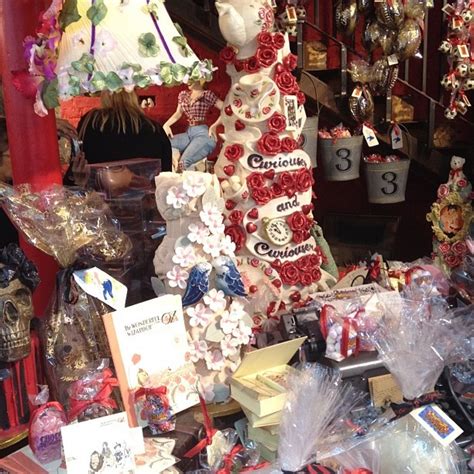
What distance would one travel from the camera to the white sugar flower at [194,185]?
144 centimetres

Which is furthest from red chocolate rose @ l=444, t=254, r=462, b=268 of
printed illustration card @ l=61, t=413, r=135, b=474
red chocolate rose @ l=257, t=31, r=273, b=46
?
printed illustration card @ l=61, t=413, r=135, b=474

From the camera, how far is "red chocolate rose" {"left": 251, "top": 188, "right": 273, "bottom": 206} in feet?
6.14

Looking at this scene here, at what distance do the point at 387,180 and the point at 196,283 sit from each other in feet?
7.63

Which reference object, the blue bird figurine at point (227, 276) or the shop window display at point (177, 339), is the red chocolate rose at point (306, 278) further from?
the blue bird figurine at point (227, 276)

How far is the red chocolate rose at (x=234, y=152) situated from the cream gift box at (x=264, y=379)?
0.70m

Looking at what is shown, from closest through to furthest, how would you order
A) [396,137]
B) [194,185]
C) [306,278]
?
1. [194,185]
2. [306,278]
3. [396,137]

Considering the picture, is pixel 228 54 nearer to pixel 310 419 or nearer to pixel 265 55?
pixel 265 55

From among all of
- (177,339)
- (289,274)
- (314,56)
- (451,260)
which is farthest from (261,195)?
(314,56)

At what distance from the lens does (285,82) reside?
1.90 meters

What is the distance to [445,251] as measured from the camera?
9.85ft

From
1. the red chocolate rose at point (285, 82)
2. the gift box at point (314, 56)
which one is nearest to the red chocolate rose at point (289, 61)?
the red chocolate rose at point (285, 82)

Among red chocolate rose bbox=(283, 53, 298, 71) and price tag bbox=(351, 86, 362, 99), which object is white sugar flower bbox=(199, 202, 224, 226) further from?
price tag bbox=(351, 86, 362, 99)

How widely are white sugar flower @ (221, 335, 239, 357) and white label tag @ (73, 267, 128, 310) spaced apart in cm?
28

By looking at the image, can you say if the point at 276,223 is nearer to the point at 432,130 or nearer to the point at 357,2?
the point at 357,2
